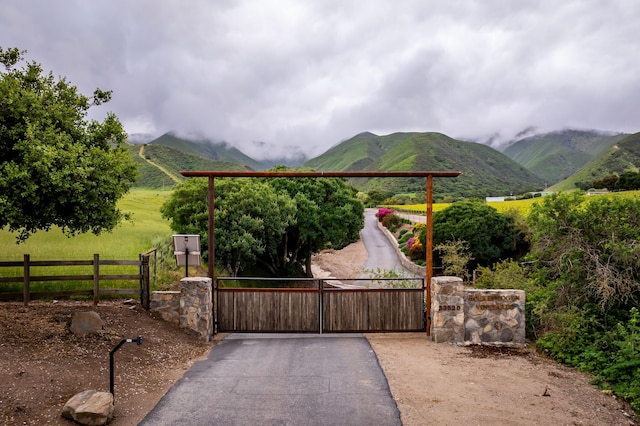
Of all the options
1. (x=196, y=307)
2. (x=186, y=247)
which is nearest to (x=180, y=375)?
(x=196, y=307)

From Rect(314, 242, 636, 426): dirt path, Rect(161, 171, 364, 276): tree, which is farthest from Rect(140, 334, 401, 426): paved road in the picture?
Rect(161, 171, 364, 276): tree

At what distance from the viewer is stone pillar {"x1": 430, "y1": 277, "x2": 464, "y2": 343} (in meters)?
10.6

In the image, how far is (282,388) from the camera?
7746 mm

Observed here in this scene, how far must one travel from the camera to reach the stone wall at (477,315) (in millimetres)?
10594

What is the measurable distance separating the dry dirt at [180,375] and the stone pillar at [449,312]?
313 mm

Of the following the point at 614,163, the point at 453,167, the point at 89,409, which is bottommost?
the point at 89,409

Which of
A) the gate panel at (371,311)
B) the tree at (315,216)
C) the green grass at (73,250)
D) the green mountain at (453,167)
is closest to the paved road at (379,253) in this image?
the tree at (315,216)

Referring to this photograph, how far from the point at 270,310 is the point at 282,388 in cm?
349

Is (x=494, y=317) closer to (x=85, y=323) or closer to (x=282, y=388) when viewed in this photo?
(x=282, y=388)

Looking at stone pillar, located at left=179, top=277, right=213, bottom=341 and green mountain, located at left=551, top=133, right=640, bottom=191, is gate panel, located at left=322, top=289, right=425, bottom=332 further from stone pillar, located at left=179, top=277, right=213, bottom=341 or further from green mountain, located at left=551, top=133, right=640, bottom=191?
green mountain, located at left=551, top=133, right=640, bottom=191

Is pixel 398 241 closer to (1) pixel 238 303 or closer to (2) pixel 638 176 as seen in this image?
(2) pixel 638 176

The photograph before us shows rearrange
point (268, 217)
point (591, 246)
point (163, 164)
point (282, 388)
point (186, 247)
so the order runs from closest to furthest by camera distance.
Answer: point (282, 388) → point (591, 246) → point (186, 247) → point (268, 217) → point (163, 164)

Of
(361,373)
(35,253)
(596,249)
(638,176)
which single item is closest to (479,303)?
(596,249)

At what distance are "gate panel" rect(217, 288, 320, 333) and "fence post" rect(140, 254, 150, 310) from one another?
5.88 feet
